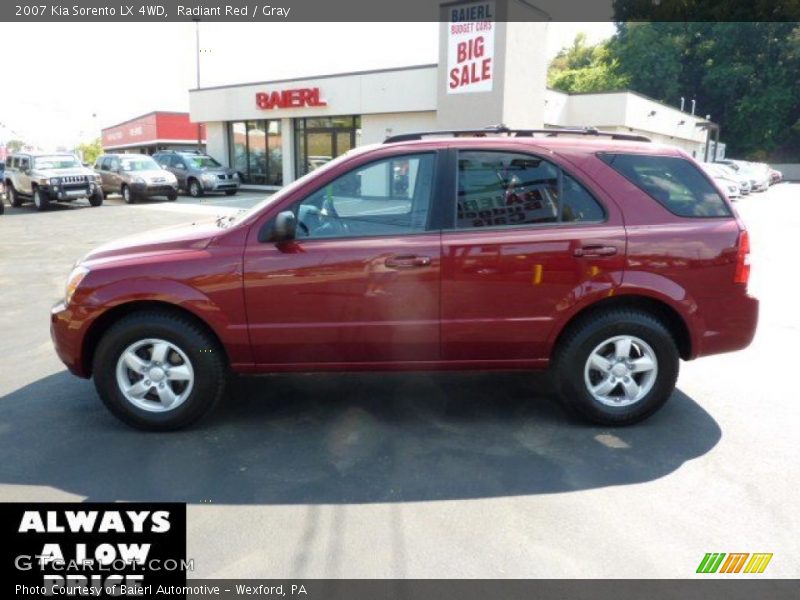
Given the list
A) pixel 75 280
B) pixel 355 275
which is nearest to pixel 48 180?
pixel 75 280

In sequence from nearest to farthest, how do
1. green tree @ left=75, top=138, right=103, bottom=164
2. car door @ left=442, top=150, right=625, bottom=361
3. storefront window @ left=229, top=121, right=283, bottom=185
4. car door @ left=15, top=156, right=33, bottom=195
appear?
car door @ left=442, top=150, right=625, bottom=361
car door @ left=15, top=156, right=33, bottom=195
storefront window @ left=229, top=121, right=283, bottom=185
green tree @ left=75, top=138, right=103, bottom=164

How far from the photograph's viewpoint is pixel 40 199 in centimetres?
1945

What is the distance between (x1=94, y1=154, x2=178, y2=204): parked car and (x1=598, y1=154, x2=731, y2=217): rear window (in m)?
20.4

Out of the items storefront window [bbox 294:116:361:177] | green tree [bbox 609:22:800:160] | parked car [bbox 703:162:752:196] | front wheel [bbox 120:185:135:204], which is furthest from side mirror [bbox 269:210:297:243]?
green tree [bbox 609:22:800:160]

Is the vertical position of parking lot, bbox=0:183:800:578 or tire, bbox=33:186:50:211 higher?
tire, bbox=33:186:50:211

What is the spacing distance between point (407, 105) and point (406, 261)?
18309mm

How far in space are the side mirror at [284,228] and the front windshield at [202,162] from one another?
72.6ft

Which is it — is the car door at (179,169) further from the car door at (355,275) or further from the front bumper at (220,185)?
the car door at (355,275)

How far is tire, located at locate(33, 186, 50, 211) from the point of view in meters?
19.3

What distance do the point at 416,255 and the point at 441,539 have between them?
5.54 feet

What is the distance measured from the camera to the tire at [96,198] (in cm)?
2010

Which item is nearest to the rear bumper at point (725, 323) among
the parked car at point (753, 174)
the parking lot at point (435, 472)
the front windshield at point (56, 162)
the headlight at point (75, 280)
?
the parking lot at point (435, 472)

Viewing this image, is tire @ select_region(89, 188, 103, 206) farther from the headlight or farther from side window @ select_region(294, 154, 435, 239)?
side window @ select_region(294, 154, 435, 239)

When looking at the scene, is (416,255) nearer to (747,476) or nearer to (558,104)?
(747,476)
